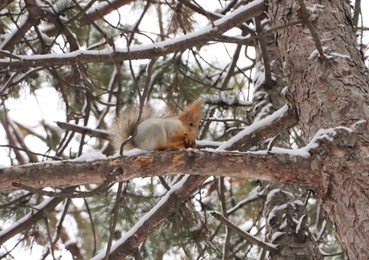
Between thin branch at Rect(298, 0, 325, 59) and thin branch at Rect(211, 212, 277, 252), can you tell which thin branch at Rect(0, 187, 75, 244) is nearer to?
thin branch at Rect(211, 212, 277, 252)

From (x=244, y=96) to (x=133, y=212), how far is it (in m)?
0.99

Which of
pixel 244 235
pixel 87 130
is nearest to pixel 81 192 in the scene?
pixel 244 235

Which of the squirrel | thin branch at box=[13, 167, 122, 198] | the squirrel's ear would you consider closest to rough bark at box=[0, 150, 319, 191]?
thin branch at box=[13, 167, 122, 198]

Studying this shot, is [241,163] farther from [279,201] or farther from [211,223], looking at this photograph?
[211,223]

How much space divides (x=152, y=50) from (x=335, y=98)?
0.66 m

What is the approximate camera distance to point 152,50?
2.09 meters

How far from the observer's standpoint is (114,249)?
2.24 meters

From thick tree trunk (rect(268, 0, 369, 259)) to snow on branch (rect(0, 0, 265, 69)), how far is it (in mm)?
129

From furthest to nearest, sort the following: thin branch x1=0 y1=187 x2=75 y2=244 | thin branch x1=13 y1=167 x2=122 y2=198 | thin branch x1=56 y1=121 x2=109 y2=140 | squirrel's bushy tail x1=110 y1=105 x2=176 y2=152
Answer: thin branch x1=56 y1=121 x2=109 y2=140
thin branch x1=0 y1=187 x2=75 y2=244
squirrel's bushy tail x1=110 y1=105 x2=176 y2=152
thin branch x1=13 y1=167 x2=122 y2=198

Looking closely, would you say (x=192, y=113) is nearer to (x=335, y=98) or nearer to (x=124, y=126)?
(x=124, y=126)

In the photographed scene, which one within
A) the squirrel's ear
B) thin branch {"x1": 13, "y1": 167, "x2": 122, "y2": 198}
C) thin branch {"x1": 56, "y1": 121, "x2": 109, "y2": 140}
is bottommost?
thin branch {"x1": 13, "y1": 167, "x2": 122, "y2": 198}

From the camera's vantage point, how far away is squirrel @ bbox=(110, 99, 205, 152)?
6.32 ft

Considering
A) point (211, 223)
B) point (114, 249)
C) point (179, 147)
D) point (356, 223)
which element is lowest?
point (356, 223)

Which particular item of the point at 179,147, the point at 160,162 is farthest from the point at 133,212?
the point at 160,162
